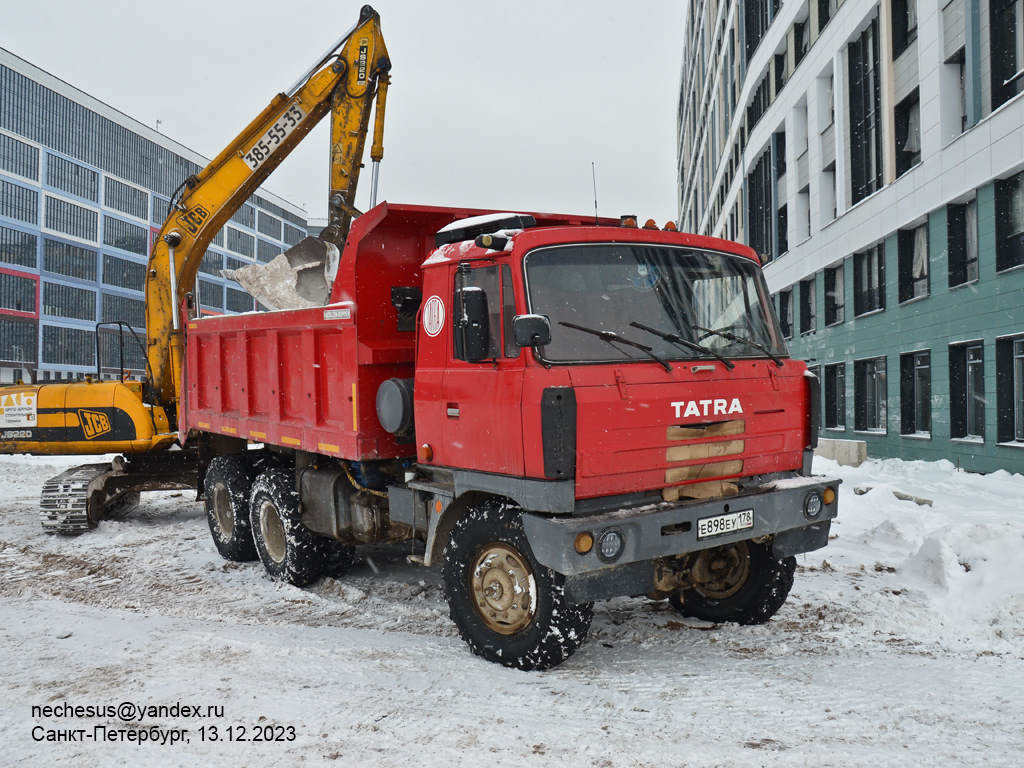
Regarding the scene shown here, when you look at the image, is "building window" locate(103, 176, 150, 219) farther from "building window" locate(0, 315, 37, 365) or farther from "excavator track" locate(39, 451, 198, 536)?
"excavator track" locate(39, 451, 198, 536)

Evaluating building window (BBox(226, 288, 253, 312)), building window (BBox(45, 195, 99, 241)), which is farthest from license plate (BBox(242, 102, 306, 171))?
building window (BBox(226, 288, 253, 312))

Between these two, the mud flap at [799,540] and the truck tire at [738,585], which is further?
the truck tire at [738,585]

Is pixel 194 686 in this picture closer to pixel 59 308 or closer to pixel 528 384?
pixel 528 384

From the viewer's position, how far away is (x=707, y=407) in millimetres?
4906

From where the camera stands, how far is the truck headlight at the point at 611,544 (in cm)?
450

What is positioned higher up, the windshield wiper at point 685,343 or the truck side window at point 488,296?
the truck side window at point 488,296

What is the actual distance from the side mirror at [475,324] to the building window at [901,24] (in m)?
16.4

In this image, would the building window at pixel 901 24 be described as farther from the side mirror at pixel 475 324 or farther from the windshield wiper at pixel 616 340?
the side mirror at pixel 475 324

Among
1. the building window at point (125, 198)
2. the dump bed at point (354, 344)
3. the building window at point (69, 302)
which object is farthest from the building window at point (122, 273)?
the dump bed at point (354, 344)

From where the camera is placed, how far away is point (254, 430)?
777 cm

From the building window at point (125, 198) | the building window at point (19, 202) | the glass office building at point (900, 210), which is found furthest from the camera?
the building window at point (125, 198)

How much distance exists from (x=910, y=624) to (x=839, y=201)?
17.3m

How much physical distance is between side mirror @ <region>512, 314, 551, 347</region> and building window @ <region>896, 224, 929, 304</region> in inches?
Result: 587

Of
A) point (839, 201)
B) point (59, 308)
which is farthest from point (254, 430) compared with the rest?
point (59, 308)
